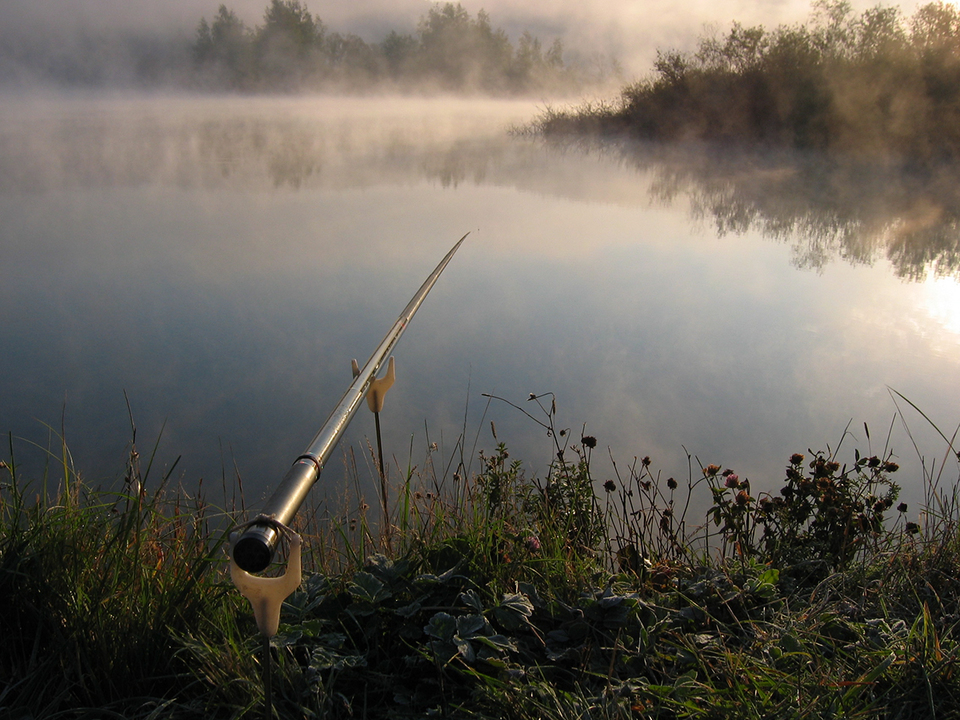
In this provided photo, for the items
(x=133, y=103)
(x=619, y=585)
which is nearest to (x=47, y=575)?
(x=619, y=585)

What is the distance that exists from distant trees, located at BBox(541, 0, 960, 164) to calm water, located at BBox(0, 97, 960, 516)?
1.57 metres

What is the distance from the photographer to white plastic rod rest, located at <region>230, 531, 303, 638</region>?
0.74 metres

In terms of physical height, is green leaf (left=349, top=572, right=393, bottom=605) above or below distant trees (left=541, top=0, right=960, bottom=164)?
below

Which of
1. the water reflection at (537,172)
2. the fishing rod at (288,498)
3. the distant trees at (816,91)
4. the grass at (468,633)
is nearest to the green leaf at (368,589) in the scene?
the grass at (468,633)

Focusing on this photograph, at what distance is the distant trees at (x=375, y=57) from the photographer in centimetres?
2172

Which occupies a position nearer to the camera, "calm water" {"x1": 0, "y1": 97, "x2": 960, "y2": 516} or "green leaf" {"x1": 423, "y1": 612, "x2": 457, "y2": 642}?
"green leaf" {"x1": 423, "y1": 612, "x2": 457, "y2": 642}

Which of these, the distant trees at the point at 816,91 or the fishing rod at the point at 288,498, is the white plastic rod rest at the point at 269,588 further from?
the distant trees at the point at 816,91

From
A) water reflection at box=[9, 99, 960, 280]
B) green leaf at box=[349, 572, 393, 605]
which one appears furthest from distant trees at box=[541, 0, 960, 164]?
green leaf at box=[349, 572, 393, 605]

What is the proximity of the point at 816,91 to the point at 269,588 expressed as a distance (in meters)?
11.0

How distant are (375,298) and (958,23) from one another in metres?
9.22

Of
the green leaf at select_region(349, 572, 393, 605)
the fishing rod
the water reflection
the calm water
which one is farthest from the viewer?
the water reflection

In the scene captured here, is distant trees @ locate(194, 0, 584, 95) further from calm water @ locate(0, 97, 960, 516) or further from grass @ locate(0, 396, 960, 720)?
grass @ locate(0, 396, 960, 720)

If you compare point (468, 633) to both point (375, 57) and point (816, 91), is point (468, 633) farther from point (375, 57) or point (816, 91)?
point (375, 57)

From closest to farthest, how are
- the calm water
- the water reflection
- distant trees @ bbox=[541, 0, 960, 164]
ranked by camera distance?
the calm water, the water reflection, distant trees @ bbox=[541, 0, 960, 164]
